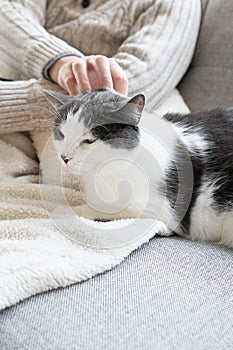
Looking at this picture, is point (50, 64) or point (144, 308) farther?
point (50, 64)

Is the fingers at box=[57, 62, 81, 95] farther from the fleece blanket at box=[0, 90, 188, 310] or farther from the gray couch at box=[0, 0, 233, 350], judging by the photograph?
the gray couch at box=[0, 0, 233, 350]

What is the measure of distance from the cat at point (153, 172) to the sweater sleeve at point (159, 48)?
0.78ft

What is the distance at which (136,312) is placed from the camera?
2.12 feet

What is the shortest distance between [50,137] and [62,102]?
163 millimetres

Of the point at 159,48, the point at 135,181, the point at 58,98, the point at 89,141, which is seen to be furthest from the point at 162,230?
the point at 159,48

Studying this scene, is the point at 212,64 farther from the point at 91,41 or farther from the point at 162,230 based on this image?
the point at 162,230

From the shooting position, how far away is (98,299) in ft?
2.17

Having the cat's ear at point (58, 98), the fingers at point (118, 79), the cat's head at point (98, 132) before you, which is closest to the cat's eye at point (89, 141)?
the cat's head at point (98, 132)

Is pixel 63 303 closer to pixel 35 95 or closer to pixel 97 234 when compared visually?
pixel 97 234

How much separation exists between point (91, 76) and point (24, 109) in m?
0.17

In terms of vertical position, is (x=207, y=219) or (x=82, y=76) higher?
(x=82, y=76)

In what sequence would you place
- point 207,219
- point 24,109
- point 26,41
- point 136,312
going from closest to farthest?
1. point 136,312
2. point 207,219
3. point 24,109
4. point 26,41

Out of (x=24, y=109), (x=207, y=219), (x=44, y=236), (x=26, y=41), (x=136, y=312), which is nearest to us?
(x=136, y=312)

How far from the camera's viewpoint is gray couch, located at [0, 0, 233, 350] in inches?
23.5
